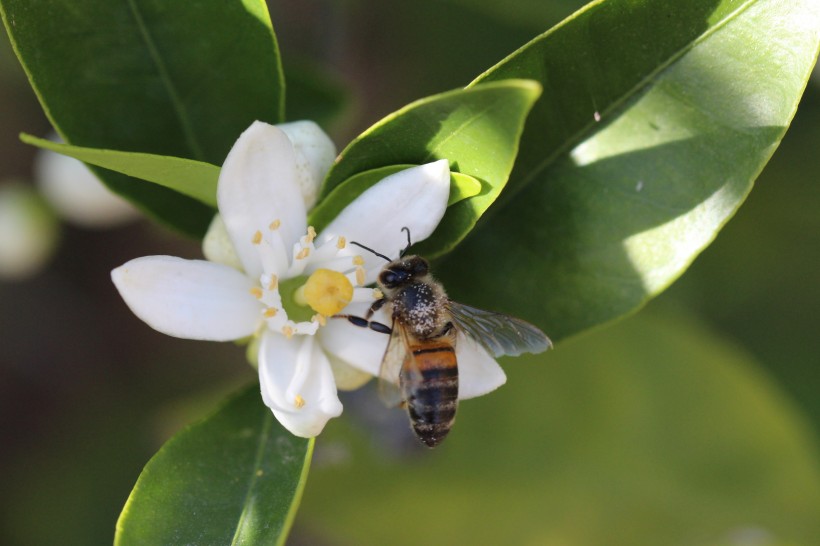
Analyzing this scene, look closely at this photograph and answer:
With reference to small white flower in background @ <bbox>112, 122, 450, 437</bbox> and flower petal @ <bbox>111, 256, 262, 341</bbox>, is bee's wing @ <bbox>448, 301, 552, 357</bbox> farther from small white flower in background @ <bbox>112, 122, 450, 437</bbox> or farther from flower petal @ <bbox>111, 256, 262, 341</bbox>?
flower petal @ <bbox>111, 256, 262, 341</bbox>

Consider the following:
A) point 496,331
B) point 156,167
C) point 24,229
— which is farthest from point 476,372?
point 24,229

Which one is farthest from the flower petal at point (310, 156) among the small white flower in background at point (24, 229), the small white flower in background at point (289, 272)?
the small white flower in background at point (24, 229)

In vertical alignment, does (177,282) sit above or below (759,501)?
below

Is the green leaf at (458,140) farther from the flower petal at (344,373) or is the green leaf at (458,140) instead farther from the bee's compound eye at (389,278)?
the flower petal at (344,373)

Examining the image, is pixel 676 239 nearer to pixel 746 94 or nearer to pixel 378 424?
pixel 746 94

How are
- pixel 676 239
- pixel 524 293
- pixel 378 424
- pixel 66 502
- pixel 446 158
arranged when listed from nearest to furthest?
pixel 446 158
pixel 676 239
pixel 524 293
pixel 378 424
pixel 66 502

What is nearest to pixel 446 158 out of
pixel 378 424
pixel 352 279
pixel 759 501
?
pixel 352 279

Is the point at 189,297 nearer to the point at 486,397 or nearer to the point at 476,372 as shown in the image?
the point at 476,372
